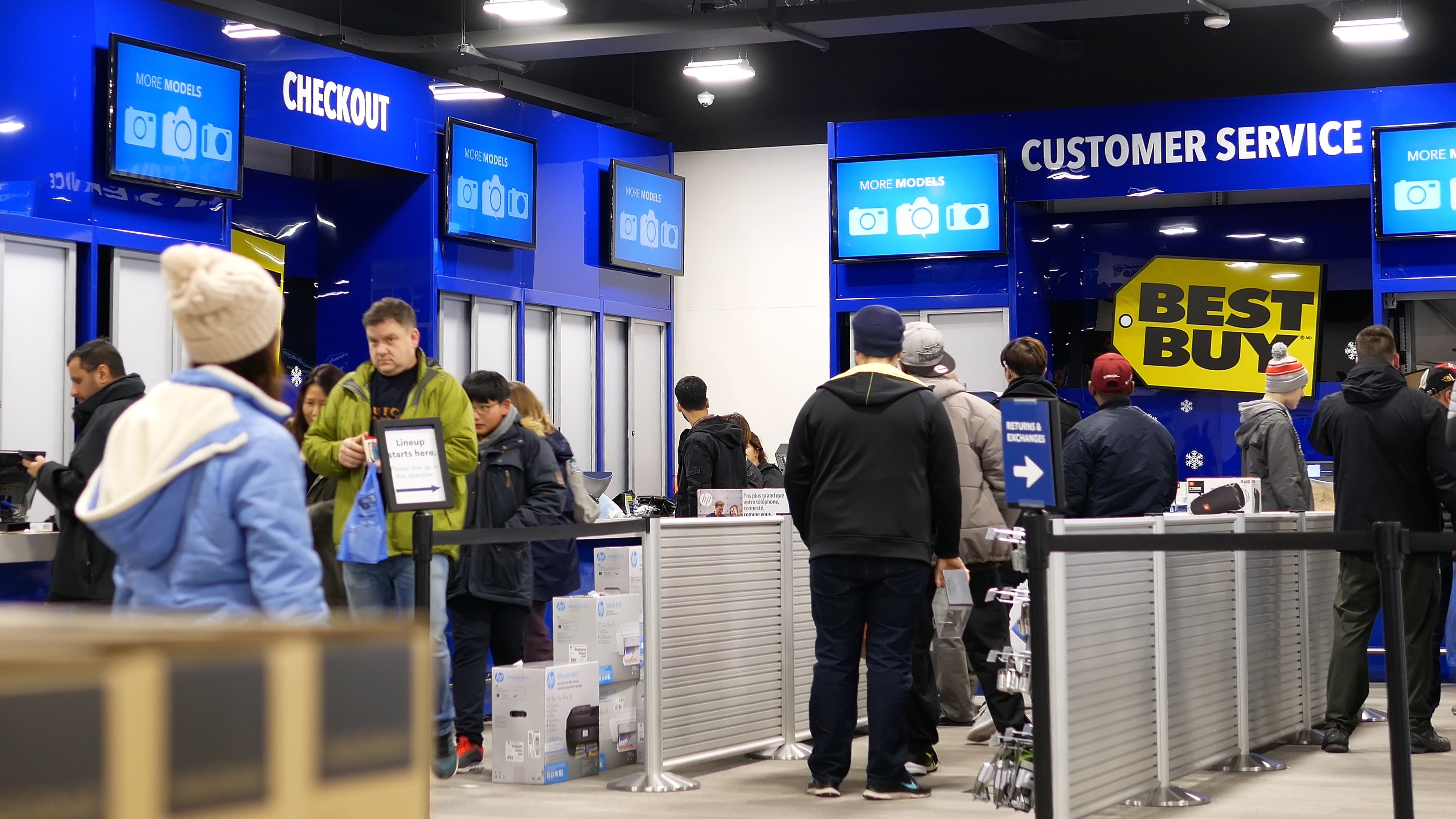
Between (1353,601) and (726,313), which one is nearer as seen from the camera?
(1353,601)

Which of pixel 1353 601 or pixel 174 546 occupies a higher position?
pixel 174 546

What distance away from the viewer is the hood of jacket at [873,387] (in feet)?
16.3

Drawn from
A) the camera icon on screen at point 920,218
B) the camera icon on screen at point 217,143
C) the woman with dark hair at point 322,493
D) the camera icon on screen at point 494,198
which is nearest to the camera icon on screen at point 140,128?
the camera icon on screen at point 217,143

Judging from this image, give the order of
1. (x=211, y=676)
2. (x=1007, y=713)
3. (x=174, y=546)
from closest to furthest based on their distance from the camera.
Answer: (x=211, y=676) < (x=174, y=546) < (x=1007, y=713)

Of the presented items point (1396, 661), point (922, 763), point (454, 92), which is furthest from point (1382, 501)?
point (454, 92)

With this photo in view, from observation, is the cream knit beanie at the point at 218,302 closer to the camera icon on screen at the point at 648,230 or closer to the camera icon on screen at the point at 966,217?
the camera icon on screen at the point at 966,217

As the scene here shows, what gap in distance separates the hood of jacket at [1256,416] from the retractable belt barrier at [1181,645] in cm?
55

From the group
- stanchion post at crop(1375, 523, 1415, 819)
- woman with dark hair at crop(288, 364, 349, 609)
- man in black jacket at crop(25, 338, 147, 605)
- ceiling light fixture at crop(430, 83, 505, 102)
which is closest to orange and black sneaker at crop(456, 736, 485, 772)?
woman with dark hair at crop(288, 364, 349, 609)

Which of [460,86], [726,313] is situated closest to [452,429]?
[460,86]

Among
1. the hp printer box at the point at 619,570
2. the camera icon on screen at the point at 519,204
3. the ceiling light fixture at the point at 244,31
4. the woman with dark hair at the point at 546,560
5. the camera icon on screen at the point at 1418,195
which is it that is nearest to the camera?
the hp printer box at the point at 619,570

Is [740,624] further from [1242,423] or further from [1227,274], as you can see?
[1227,274]

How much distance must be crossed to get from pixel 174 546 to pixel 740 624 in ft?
12.2

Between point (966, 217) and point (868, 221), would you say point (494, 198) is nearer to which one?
point (868, 221)

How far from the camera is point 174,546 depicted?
2301 millimetres
